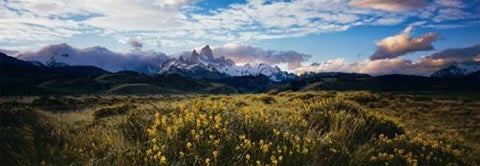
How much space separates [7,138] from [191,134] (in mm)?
3104

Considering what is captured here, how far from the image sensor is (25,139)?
8375mm

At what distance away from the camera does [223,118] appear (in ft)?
34.5

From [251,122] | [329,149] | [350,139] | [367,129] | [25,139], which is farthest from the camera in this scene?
[367,129]

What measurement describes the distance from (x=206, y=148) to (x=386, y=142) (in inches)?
191

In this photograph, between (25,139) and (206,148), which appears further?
(25,139)

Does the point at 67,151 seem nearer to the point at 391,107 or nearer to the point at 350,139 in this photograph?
the point at 350,139

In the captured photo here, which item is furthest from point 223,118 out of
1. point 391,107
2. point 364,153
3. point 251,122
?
point 391,107

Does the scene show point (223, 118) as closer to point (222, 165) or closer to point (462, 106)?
point (222, 165)

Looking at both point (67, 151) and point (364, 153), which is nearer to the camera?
point (67, 151)

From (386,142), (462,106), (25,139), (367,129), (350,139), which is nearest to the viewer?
(25,139)

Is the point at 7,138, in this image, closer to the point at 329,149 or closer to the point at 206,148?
the point at 206,148

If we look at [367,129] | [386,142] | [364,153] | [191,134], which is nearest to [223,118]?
[191,134]

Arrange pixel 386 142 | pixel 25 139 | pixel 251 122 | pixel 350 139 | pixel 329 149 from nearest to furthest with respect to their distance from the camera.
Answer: pixel 25 139 < pixel 329 149 < pixel 251 122 < pixel 386 142 < pixel 350 139

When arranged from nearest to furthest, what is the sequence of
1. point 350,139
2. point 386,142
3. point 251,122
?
Result: point 251,122, point 386,142, point 350,139
